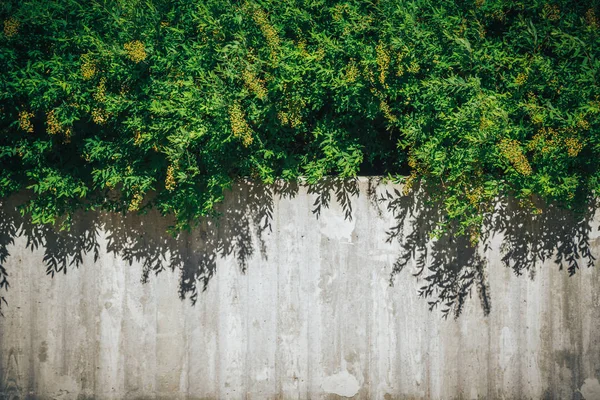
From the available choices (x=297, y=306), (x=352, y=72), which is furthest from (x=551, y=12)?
(x=297, y=306)

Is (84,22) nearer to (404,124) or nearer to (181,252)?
(181,252)

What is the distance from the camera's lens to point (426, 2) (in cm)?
482

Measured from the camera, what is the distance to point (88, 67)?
4.68 metres

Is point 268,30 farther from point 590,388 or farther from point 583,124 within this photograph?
point 590,388

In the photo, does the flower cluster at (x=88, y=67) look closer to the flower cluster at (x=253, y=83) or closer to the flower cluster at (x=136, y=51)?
the flower cluster at (x=136, y=51)

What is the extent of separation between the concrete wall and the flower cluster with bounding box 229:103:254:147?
800 mm

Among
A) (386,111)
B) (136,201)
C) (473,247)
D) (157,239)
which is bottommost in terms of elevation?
(473,247)

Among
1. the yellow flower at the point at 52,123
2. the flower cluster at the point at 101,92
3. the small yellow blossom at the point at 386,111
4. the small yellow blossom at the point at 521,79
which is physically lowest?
the yellow flower at the point at 52,123

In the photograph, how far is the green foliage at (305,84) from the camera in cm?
469

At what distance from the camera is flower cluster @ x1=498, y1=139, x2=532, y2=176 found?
457 centimetres

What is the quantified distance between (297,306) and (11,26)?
366 centimetres

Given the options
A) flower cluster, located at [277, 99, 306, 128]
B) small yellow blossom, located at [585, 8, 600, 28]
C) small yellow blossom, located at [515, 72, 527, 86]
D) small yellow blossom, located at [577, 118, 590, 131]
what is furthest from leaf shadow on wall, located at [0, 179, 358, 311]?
small yellow blossom, located at [585, 8, 600, 28]

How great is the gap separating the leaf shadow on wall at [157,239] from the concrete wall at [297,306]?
0.01 meters

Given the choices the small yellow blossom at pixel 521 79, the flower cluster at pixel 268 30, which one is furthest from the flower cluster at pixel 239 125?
the small yellow blossom at pixel 521 79
